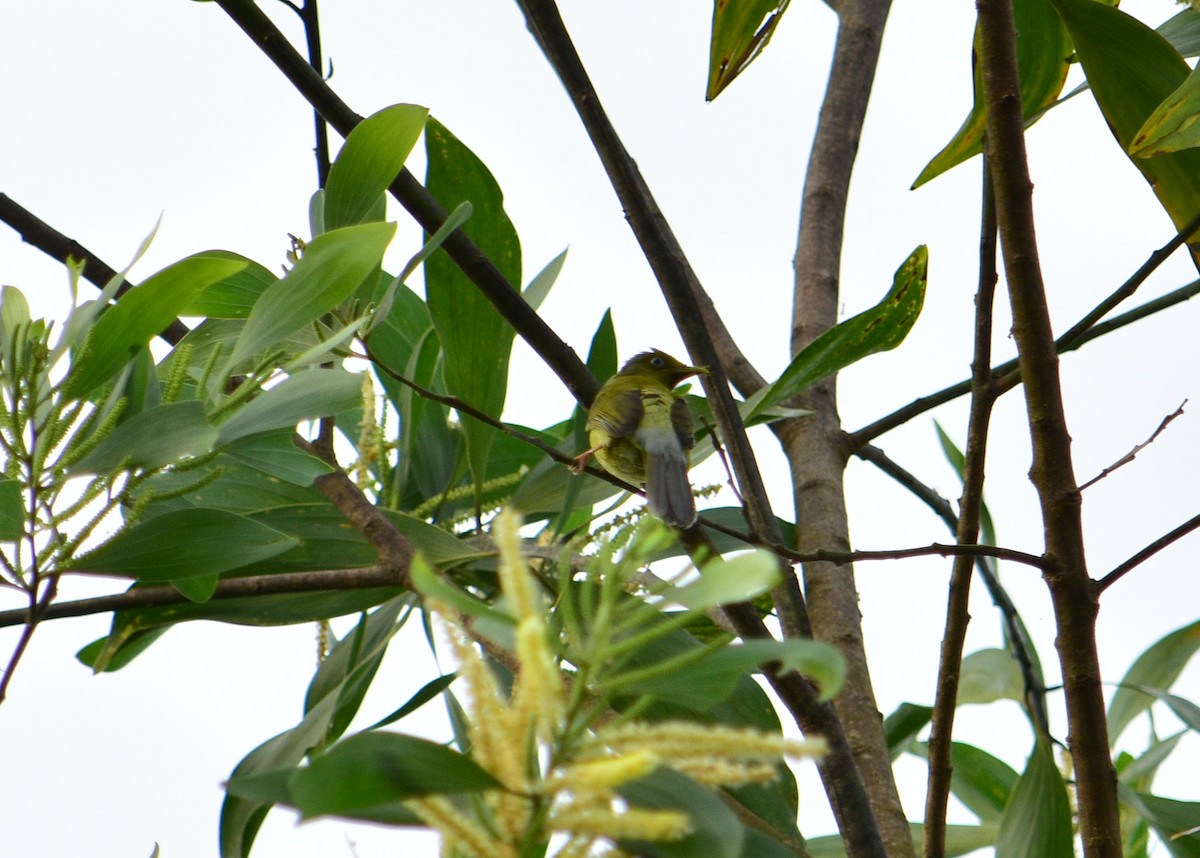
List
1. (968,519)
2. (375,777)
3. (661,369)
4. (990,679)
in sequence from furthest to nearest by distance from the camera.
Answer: (661,369) < (990,679) < (968,519) < (375,777)

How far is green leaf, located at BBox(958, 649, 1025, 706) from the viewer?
2.52 meters

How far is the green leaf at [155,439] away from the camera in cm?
113

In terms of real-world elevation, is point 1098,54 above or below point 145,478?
above

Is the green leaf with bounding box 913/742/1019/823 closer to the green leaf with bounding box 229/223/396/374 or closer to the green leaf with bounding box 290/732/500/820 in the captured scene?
the green leaf with bounding box 229/223/396/374

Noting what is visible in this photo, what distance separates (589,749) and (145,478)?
696mm

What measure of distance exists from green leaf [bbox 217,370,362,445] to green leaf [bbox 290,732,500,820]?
25.1 inches

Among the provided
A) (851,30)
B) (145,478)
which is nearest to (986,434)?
(145,478)

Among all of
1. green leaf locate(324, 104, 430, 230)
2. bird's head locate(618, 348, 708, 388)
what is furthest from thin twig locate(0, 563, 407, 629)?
bird's head locate(618, 348, 708, 388)

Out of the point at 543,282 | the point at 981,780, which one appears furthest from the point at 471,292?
the point at 981,780

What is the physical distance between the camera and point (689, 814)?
2.29 ft

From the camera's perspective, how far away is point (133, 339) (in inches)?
47.1

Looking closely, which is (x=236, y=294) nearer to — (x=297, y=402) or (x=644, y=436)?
(x=297, y=402)

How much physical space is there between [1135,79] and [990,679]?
127 centimetres

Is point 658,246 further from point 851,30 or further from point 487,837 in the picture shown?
point 851,30
